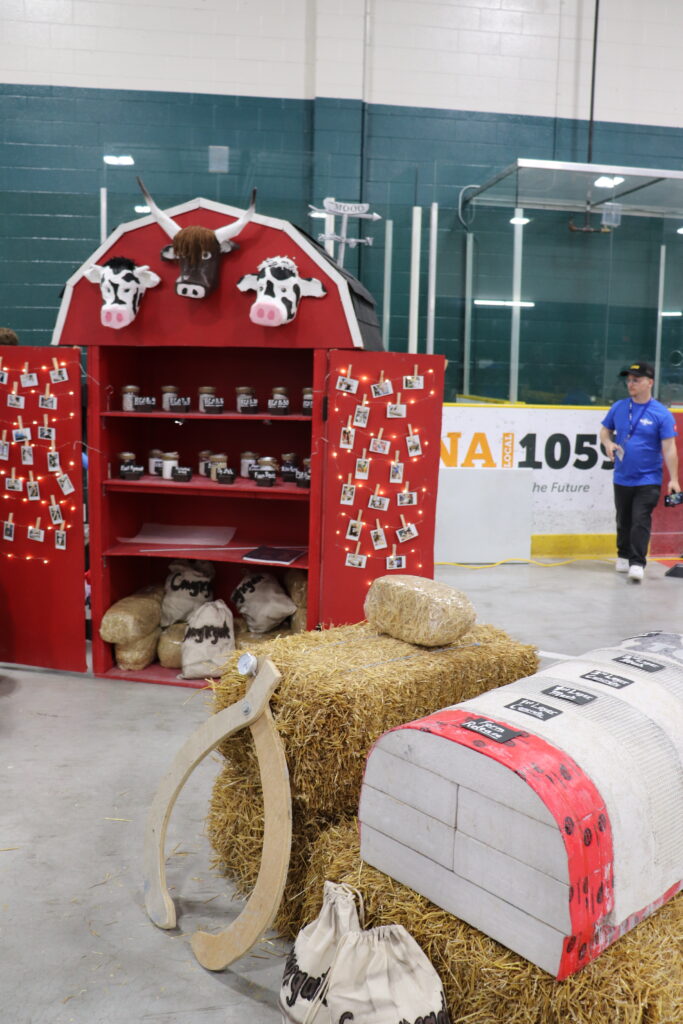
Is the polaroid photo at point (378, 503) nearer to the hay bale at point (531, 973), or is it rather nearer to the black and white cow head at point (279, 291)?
the black and white cow head at point (279, 291)

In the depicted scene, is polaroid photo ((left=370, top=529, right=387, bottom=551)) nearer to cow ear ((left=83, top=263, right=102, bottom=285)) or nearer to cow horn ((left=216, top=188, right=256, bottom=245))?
cow horn ((left=216, top=188, right=256, bottom=245))

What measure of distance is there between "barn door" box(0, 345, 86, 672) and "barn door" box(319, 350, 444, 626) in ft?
4.34

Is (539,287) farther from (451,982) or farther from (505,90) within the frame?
(451,982)

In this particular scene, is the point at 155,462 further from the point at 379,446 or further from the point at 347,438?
the point at 379,446

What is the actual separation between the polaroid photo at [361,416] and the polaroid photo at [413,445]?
0.72 feet

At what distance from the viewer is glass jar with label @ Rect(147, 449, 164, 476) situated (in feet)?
15.6

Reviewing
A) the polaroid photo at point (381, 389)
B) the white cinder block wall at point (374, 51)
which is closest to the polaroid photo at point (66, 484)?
the polaroid photo at point (381, 389)

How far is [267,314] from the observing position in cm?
418

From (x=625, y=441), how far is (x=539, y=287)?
256 cm

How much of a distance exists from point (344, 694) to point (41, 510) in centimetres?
282

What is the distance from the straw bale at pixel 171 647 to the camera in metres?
4.82

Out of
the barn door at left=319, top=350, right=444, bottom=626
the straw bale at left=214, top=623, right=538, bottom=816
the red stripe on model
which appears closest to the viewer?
the red stripe on model

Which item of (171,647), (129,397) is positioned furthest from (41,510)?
(171,647)

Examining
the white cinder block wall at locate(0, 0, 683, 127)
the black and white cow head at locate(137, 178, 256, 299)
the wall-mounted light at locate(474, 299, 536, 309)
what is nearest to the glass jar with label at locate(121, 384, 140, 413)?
the black and white cow head at locate(137, 178, 256, 299)
